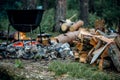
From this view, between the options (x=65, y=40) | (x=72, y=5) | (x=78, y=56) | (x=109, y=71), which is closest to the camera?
(x=109, y=71)

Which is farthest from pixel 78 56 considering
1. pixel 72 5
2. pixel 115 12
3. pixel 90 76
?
pixel 72 5

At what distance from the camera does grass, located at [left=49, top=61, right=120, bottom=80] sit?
640 cm

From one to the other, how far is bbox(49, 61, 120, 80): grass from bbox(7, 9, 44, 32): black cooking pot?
2.17 m

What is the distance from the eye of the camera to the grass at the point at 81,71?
6.40 meters

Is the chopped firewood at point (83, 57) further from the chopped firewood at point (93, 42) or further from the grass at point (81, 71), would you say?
the grass at point (81, 71)

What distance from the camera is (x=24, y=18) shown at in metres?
9.02

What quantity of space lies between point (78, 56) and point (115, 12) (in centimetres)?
664

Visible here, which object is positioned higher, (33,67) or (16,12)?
(16,12)

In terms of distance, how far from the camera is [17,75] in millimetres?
6457

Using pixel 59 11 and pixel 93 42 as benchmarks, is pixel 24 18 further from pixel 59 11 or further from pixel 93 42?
pixel 59 11

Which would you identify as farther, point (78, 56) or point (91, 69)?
point (78, 56)

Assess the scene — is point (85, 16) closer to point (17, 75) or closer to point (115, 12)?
point (115, 12)

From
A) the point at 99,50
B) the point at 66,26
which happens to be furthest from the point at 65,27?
the point at 99,50

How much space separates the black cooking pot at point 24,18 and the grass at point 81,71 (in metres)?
2.17
